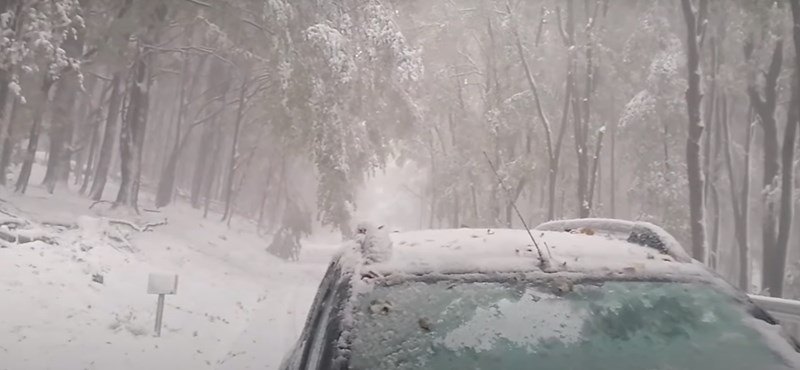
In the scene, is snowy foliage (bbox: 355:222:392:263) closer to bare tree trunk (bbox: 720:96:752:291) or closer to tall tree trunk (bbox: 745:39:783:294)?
tall tree trunk (bbox: 745:39:783:294)

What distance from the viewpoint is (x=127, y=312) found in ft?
39.6

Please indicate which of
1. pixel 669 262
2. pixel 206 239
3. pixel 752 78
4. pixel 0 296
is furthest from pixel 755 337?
pixel 206 239

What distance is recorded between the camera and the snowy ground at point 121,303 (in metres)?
9.75

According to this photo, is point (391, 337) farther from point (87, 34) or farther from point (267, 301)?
point (87, 34)

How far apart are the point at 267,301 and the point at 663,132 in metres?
16.5

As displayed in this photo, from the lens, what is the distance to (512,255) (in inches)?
124

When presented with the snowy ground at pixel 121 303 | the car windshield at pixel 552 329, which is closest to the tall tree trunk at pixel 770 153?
the snowy ground at pixel 121 303

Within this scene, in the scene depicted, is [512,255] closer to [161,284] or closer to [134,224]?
[161,284]

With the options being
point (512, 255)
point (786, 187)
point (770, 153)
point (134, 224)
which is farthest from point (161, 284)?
point (770, 153)

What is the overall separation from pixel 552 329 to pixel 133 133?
68.8ft

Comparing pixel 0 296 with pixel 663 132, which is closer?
pixel 0 296

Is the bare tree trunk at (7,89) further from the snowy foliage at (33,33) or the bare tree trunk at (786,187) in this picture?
the bare tree trunk at (786,187)

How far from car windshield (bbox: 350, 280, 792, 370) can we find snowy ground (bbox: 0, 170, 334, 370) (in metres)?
7.31

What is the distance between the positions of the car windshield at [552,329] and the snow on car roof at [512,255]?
0.29ft
